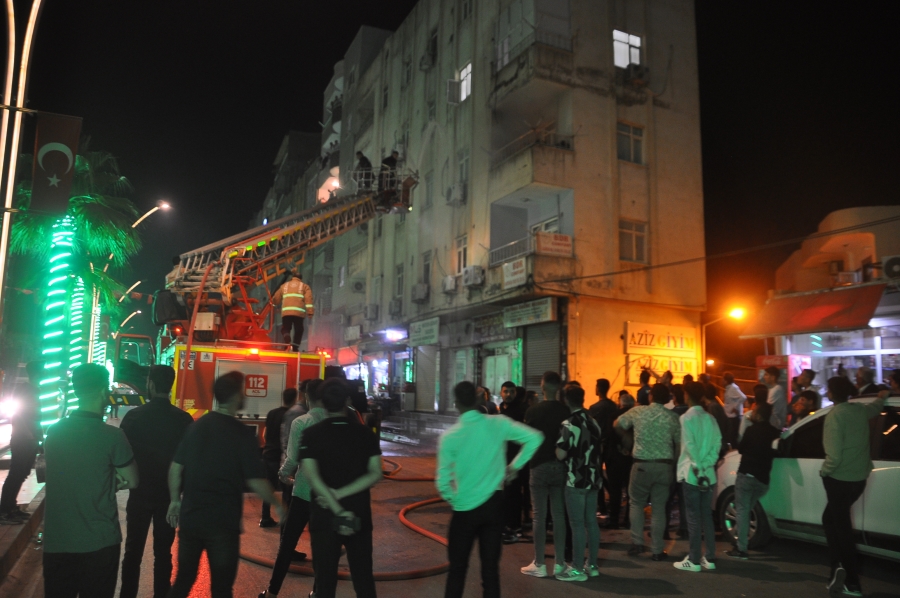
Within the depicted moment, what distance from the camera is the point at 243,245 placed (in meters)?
14.6

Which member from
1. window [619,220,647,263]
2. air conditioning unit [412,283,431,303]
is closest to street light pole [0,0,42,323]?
window [619,220,647,263]

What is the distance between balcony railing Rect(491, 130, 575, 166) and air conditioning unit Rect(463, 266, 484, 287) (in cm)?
360

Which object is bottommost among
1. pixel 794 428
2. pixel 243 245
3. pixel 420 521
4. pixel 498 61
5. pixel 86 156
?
pixel 420 521

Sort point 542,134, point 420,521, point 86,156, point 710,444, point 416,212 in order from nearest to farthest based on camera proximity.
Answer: point 710,444
point 420,521
point 86,156
point 542,134
point 416,212

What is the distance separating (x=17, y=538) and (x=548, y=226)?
17728 mm

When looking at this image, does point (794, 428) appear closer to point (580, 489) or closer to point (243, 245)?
point (580, 489)

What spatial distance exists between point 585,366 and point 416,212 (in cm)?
1229

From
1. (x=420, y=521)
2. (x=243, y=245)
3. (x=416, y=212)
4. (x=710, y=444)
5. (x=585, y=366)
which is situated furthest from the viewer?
(x=416, y=212)

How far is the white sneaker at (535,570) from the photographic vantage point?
255 inches

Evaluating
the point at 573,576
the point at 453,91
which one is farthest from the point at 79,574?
the point at 453,91

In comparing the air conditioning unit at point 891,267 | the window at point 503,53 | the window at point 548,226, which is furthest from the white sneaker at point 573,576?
the window at point 503,53

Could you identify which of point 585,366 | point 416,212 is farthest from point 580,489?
point 416,212

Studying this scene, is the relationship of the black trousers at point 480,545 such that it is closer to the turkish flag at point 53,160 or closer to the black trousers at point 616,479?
the black trousers at point 616,479

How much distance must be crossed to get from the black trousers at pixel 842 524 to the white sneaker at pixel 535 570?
8.59ft
